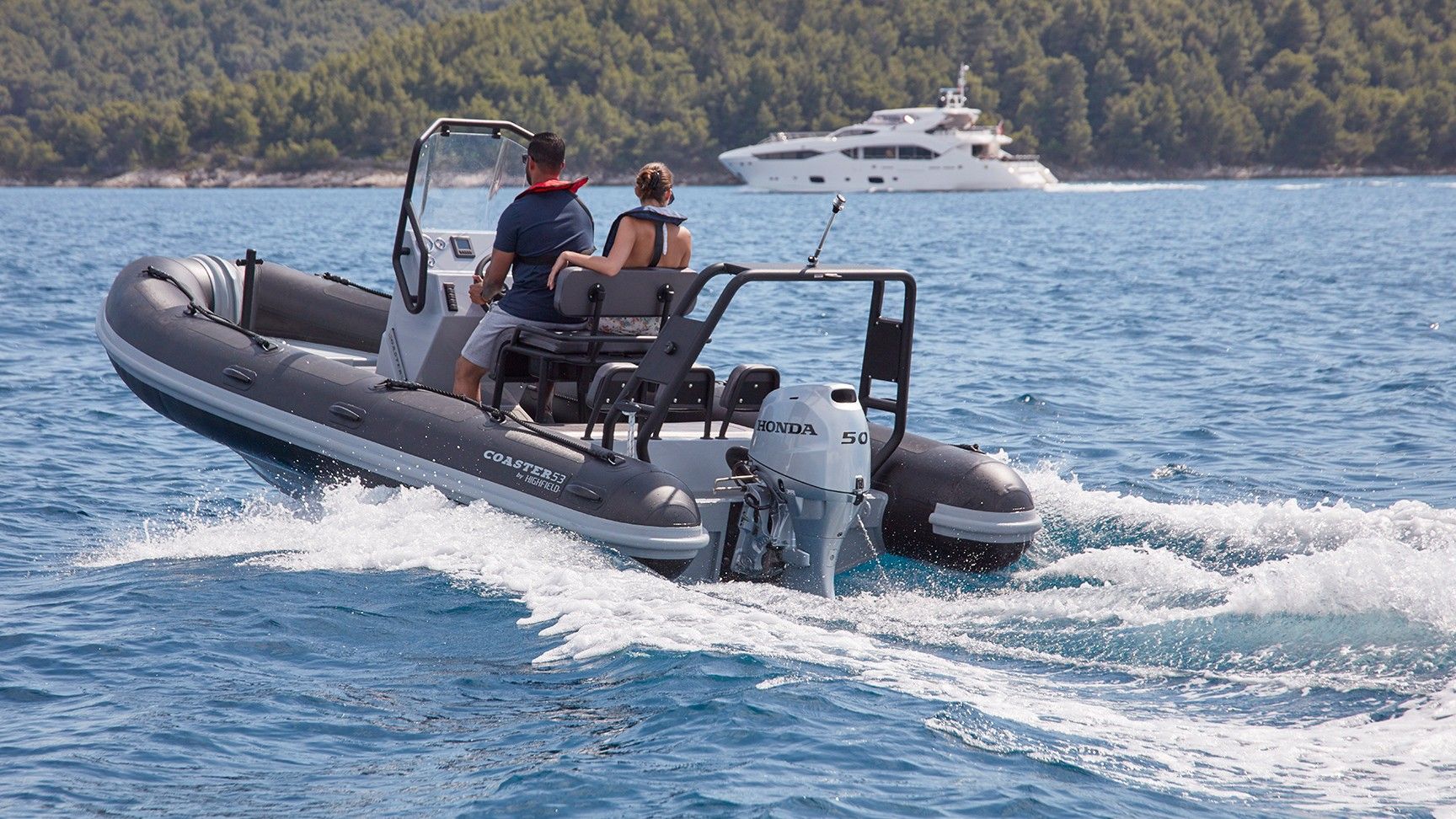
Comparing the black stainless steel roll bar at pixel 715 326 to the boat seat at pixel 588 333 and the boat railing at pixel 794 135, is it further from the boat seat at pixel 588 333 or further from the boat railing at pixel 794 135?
the boat railing at pixel 794 135

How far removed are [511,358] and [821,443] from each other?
5.35ft

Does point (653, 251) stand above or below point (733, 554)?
above

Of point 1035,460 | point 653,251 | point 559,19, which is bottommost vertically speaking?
point 1035,460

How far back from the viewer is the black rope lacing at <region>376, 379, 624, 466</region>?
5660 mm

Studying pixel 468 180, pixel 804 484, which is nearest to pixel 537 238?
Answer: pixel 468 180

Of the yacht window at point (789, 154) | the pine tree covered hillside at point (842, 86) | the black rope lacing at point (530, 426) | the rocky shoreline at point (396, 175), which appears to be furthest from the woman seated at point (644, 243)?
the rocky shoreline at point (396, 175)

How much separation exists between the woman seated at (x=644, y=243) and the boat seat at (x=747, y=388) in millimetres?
575

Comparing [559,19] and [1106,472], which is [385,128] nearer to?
[559,19]

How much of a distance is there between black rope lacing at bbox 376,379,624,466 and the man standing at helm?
0.24 metres

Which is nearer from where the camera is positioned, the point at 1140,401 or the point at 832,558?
the point at 832,558

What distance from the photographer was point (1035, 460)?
8906 mm

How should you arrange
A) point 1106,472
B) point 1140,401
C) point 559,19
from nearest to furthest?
point 1106,472, point 1140,401, point 559,19

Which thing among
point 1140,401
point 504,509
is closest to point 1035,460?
point 1140,401

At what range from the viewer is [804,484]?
5.50 metres
